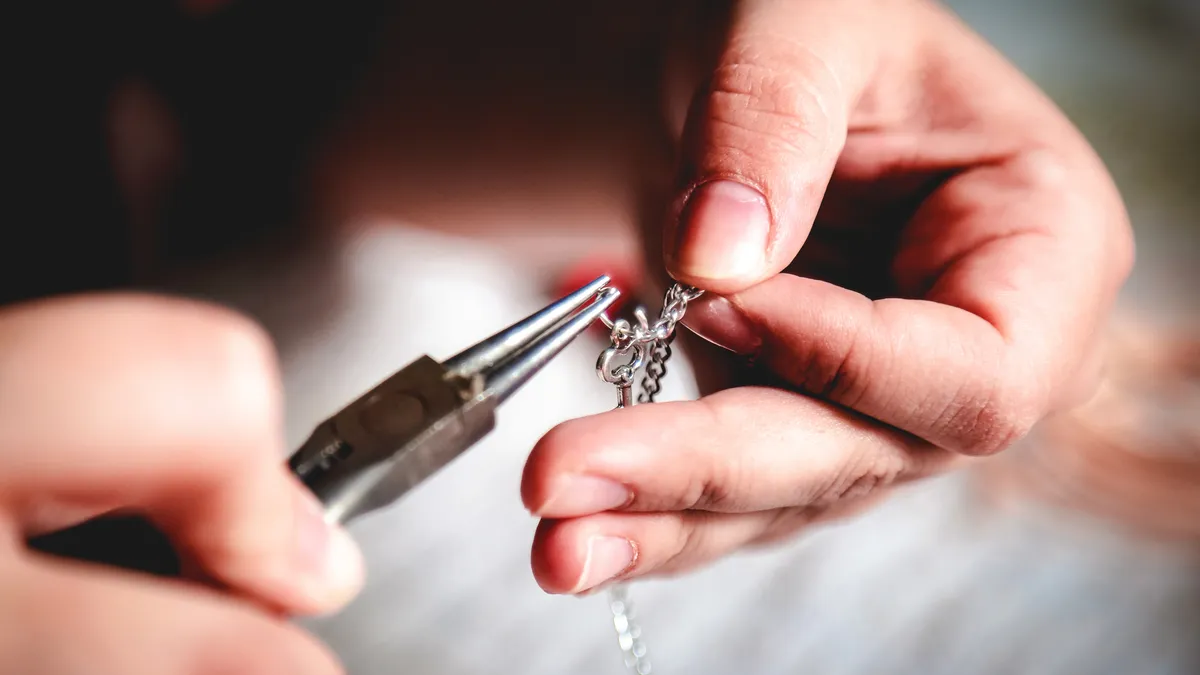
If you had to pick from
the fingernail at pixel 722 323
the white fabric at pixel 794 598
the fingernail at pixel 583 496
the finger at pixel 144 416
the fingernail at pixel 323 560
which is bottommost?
the white fabric at pixel 794 598

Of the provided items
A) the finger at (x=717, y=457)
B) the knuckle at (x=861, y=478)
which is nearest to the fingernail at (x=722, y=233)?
the finger at (x=717, y=457)

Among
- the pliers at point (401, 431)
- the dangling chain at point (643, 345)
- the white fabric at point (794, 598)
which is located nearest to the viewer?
the pliers at point (401, 431)

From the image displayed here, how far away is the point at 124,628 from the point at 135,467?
2.3 inches

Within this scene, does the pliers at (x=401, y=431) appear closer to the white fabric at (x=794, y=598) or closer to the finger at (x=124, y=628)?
the finger at (x=124, y=628)

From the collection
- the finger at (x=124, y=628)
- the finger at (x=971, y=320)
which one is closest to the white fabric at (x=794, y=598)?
the finger at (x=971, y=320)

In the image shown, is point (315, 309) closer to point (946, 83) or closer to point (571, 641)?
point (571, 641)

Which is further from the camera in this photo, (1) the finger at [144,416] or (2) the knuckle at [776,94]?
(2) the knuckle at [776,94]

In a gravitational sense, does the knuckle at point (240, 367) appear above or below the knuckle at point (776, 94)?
below

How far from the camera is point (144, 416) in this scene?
0.30 meters

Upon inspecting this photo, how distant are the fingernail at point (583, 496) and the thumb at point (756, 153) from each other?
0.17 meters

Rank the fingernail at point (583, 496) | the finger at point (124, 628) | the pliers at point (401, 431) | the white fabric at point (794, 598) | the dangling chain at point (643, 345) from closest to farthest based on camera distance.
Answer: the finger at point (124, 628) < the pliers at point (401, 431) < the fingernail at point (583, 496) < the dangling chain at point (643, 345) < the white fabric at point (794, 598)

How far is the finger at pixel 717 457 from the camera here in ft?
1.91

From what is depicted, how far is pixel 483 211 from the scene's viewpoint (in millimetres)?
1530

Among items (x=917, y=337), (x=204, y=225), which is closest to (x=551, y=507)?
(x=917, y=337)
